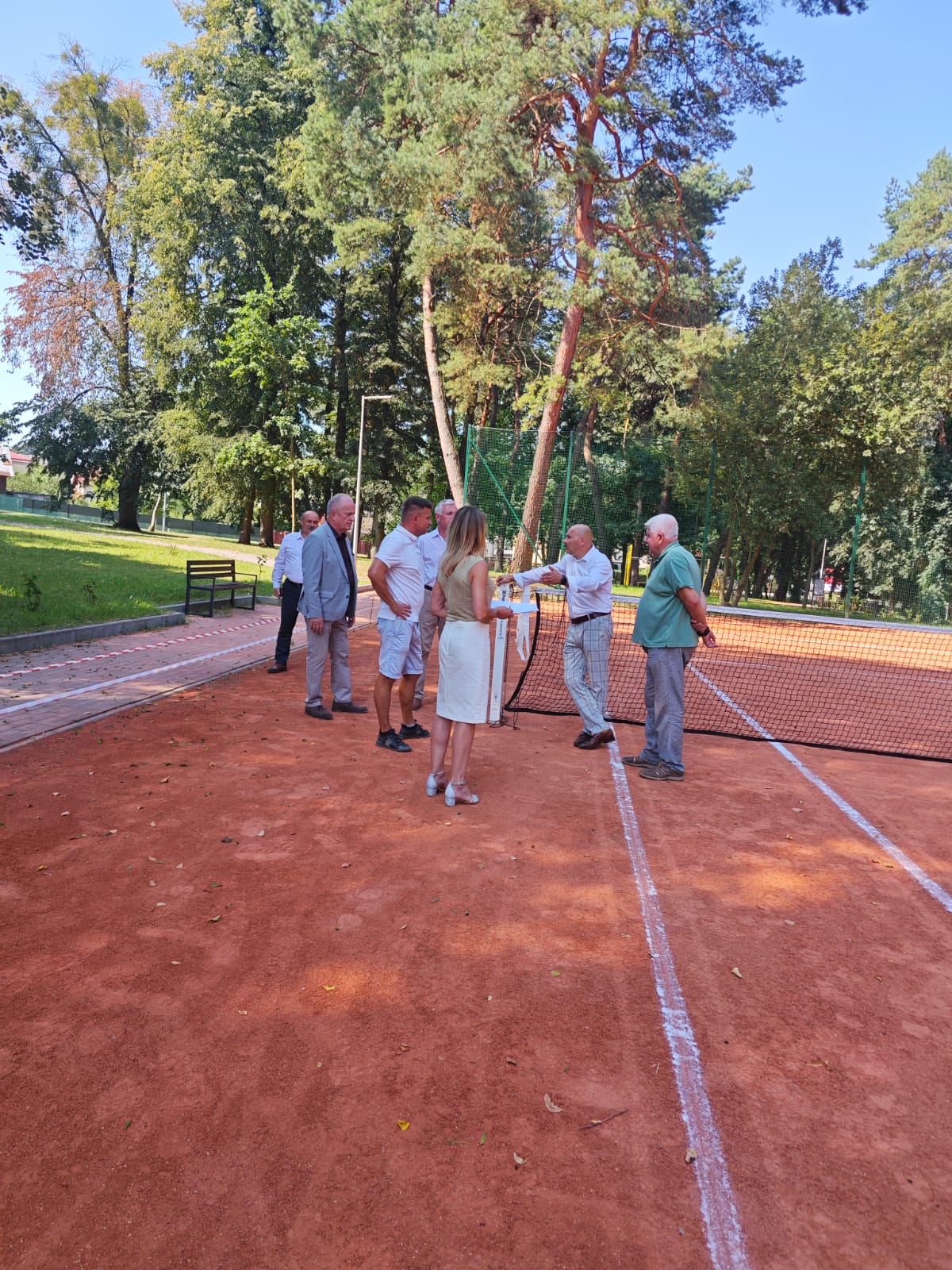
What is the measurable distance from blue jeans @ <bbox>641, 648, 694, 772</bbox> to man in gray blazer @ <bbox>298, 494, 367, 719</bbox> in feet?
9.52

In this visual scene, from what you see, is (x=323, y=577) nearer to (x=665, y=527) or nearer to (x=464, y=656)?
(x=464, y=656)

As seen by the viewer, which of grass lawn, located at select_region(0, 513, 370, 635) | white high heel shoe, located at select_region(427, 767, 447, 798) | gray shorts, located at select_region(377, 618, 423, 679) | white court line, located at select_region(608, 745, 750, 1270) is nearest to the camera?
white court line, located at select_region(608, 745, 750, 1270)

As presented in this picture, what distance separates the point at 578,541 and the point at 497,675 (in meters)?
2.03

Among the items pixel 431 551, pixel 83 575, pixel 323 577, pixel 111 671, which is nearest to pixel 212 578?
pixel 83 575

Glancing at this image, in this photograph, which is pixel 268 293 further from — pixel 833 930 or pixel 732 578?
pixel 833 930

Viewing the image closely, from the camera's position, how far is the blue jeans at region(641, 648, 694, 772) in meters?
7.14

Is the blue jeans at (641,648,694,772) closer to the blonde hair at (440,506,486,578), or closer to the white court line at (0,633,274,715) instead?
the blonde hair at (440,506,486,578)

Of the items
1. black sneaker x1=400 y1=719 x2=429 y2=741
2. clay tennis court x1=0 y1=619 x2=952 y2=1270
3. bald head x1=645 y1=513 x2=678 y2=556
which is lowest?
clay tennis court x1=0 y1=619 x2=952 y2=1270

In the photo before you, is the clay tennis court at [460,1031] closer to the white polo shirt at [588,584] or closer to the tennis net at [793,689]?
the white polo shirt at [588,584]

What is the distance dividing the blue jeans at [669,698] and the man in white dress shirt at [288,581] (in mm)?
4773

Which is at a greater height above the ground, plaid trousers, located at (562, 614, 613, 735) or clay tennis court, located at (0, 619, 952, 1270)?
plaid trousers, located at (562, 614, 613, 735)

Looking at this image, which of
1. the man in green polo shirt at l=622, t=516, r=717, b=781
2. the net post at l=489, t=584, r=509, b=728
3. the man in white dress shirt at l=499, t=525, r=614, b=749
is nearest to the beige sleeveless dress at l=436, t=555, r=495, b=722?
the man in white dress shirt at l=499, t=525, r=614, b=749

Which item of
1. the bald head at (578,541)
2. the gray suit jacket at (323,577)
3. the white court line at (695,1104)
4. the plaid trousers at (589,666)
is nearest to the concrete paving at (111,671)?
the gray suit jacket at (323,577)

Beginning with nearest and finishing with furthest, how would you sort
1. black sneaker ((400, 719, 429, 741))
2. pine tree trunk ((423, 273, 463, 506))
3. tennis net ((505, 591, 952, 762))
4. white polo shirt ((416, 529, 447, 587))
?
black sneaker ((400, 719, 429, 741)) → white polo shirt ((416, 529, 447, 587)) → tennis net ((505, 591, 952, 762)) → pine tree trunk ((423, 273, 463, 506))
